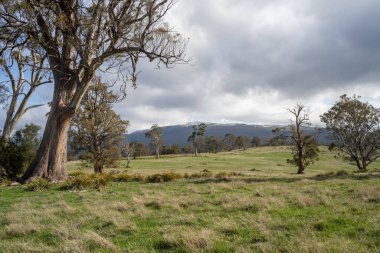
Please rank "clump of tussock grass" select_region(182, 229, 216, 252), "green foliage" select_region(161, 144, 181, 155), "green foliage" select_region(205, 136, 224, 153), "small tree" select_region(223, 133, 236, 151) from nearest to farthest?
"clump of tussock grass" select_region(182, 229, 216, 252) → "green foliage" select_region(161, 144, 181, 155) → "green foliage" select_region(205, 136, 224, 153) → "small tree" select_region(223, 133, 236, 151)

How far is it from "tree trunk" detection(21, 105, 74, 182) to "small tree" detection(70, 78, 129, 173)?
12672 mm

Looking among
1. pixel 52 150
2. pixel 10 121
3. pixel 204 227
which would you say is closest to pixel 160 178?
pixel 52 150

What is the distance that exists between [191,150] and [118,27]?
133805 mm

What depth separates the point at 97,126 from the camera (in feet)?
117

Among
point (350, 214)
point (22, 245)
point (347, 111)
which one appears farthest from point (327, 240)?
point (347, 111)

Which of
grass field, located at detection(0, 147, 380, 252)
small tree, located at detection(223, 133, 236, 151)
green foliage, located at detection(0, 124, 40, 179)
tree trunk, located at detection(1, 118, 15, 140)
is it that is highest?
small tree, located at detection(223, 133, 236, 151)

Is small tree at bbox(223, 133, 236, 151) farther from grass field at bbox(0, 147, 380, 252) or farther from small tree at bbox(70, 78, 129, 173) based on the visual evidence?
grass field at bbox(0, 147, 380, 252)

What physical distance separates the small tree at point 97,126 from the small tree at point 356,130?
1195 inches

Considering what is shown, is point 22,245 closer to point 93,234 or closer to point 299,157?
point 93,234

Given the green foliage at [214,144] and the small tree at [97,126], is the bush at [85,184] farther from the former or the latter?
the green foliage at [214,144]

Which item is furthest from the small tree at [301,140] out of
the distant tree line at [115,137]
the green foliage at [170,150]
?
the green foliage at [170,150]

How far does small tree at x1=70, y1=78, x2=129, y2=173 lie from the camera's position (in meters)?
35.0

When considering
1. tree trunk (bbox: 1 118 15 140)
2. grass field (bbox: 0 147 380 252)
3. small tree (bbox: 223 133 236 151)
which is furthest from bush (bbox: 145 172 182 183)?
small tree (bbox: 223 133 236 151)

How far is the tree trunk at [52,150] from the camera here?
827 inches
